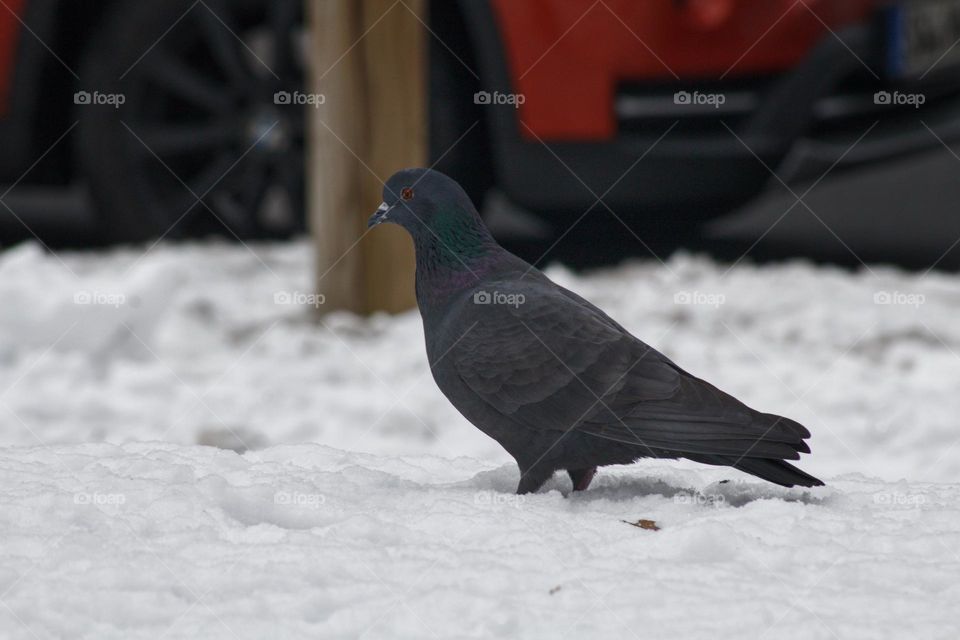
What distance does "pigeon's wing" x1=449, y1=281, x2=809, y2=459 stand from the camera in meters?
2.91

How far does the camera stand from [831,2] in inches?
201

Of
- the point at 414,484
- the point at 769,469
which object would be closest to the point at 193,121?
the point at 414,484

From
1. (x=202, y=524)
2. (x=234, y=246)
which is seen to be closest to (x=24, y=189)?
(x=234, y=246)

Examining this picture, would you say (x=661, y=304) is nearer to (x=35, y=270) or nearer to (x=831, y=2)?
(x=831, y=2)

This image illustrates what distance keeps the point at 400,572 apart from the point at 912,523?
1.07 m
